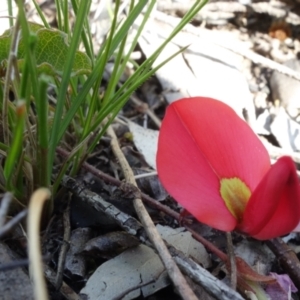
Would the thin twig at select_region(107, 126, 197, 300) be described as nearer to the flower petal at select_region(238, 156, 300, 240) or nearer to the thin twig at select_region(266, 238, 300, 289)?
the flower petal at select_region(238, 156, 300, 240)

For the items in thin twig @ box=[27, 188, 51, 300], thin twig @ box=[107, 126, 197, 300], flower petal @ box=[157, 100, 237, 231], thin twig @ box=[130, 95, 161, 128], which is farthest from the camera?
thin twig @ box=[130, 95, 161, 128]

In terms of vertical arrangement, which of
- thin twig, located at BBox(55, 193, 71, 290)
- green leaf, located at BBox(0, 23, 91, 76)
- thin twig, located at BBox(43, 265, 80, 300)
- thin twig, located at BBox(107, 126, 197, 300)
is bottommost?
thin twig, located at BBox(43, 265, 80, 300)

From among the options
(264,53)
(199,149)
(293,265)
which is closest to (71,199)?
(199,149)

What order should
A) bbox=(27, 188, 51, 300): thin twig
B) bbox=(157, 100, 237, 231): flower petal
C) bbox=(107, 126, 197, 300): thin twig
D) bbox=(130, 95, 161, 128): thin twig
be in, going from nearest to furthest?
bbox=(27, 188, 51, 300): thin twig, bbox=(107, 126, 197, 300): thin twig, bbox=(157, 100, 237, 231): flower petal, bbox=(130, 95, 161, 128): thin twig

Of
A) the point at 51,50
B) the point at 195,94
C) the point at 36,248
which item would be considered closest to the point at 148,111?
the point at 195,94

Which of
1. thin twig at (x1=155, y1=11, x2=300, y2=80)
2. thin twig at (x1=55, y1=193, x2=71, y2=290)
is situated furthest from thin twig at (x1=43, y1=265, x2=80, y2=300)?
thin twig at (x1=155, y1=11, x2=300, y2=80)

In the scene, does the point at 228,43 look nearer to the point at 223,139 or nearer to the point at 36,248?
the point at 223,139

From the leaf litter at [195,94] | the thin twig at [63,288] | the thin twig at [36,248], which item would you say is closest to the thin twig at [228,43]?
the leaf litter at [195,94]
